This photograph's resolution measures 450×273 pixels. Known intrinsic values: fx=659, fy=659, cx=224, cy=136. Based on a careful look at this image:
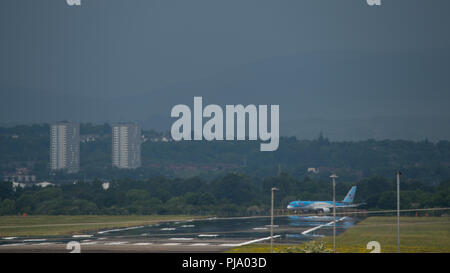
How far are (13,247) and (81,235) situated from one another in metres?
11.5

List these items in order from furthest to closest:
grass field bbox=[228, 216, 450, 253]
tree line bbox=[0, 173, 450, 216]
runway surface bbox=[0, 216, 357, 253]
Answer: tree line bbox=[0, 173, 450, 216], runway surface bbox=[0, 216, 357, 253], grass field bbox=[228, 216, 450, 253]

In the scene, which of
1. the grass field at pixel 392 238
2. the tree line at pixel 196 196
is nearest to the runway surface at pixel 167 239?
the grass field at pixel 392 238

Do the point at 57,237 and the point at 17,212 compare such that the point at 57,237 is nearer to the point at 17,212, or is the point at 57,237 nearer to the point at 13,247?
the point at 13,247

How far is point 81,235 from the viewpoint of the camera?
59375mm

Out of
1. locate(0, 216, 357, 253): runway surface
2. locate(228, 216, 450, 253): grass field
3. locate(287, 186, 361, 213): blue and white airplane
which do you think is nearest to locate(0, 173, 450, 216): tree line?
locate(287, 186, 361, 213): blue and white airplane

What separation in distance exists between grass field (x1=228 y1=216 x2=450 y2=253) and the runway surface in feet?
7.89

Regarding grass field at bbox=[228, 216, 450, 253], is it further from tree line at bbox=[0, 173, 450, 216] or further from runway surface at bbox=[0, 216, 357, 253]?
tree line at bbox=[0, 173, 450, 216]

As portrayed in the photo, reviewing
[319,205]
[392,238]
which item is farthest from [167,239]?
[319,205]

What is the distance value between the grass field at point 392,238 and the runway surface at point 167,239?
7.89 ft

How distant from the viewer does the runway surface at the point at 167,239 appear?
1823 inches

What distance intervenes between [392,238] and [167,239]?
1844 cm

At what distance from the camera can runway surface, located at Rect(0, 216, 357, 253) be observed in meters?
46.3

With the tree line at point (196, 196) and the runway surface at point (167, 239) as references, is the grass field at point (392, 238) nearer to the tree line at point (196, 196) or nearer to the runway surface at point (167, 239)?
the runway surface at point (167, 239)
